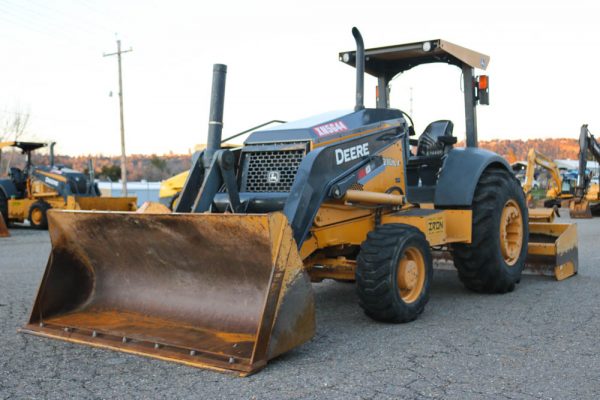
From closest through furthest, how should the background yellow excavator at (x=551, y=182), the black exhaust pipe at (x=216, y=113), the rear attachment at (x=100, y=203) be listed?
the black exhaust pipe at (x=216, y=113), the rear attachment at (x=100, y=203), the background yellow excavator at (x=551, y=182)

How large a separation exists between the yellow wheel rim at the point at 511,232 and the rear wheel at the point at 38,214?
14.2 m

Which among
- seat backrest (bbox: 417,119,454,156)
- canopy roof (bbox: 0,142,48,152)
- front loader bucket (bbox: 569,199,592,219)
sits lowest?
front loader bucket (bbox: 569,199,592,219)

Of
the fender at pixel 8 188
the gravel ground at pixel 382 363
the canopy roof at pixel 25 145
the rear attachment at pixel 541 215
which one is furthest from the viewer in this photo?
the canopy roof at pixel 25 145

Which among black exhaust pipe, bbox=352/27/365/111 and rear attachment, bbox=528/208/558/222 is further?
rear attachment, bbox=528/208/558/222

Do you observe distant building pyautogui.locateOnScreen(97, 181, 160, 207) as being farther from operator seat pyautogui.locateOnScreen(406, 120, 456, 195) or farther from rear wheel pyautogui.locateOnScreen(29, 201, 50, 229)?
operator seat pyautogui.locateOnScreen(406, 120, 456, 195)

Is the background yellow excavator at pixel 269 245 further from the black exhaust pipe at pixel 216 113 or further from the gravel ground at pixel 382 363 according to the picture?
the gravel ground at pixel 382 363

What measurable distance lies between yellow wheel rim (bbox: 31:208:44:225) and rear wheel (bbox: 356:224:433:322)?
14.8m

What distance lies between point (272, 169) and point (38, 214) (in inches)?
562

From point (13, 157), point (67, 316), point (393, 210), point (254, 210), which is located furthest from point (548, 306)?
point (13, 157)

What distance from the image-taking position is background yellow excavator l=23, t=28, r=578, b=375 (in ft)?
13.6

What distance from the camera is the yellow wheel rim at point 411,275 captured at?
5.01m

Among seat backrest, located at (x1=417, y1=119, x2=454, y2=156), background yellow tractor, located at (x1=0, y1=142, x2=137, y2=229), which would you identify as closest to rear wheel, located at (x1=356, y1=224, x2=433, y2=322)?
seat backrest, located at (x1=417, y1=119, x2=454, y2=156)

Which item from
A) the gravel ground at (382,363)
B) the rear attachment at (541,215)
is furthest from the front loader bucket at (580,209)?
the gravel ground at (382,363)

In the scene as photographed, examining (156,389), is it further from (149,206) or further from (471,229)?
(471,229)
